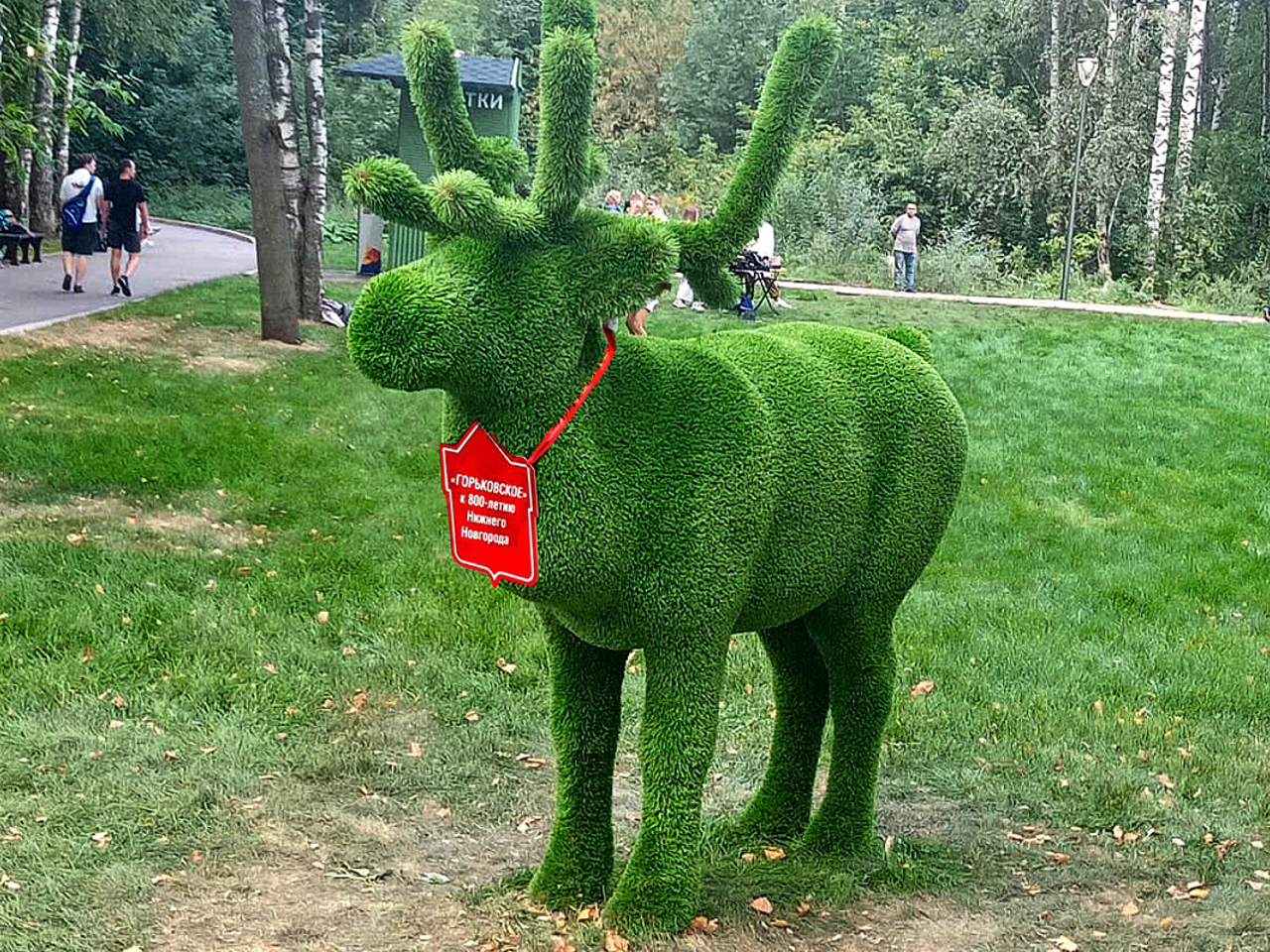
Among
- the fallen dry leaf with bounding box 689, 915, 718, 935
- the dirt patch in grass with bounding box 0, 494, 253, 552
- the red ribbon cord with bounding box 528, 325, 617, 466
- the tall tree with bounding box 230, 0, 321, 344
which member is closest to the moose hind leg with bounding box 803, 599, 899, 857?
the fallen dry leaf with bounding box 689, 915, 718, 935

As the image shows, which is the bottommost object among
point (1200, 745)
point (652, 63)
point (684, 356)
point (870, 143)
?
point (1200, 745)

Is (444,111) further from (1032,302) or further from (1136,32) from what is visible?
(1136,32)

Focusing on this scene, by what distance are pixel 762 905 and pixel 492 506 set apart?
5.25 ft

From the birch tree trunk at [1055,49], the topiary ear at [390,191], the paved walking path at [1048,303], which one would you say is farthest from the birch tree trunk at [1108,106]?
the topiary ear at [390,191]

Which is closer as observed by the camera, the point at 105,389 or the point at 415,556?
the point at 415,556

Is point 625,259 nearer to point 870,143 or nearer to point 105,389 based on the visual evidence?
point 105,389

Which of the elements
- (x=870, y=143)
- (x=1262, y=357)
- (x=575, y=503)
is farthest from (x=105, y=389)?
(x=870, y=143)

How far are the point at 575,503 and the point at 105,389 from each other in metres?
9.23

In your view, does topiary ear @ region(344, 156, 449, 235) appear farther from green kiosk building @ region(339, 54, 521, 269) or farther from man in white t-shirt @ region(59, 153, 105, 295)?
green kiosk building @ region(339, 54, 521, 269)

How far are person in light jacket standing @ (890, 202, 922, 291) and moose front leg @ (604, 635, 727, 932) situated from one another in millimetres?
23247

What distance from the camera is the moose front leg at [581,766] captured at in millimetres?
4133

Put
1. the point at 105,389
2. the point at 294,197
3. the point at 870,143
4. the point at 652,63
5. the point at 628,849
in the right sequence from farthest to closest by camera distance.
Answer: the point at 652,63, the point at 870,143, the point at 294,197, the point at 105,389, the point at 628,849

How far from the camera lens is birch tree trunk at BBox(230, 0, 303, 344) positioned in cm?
1387

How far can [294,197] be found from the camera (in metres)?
15.3
